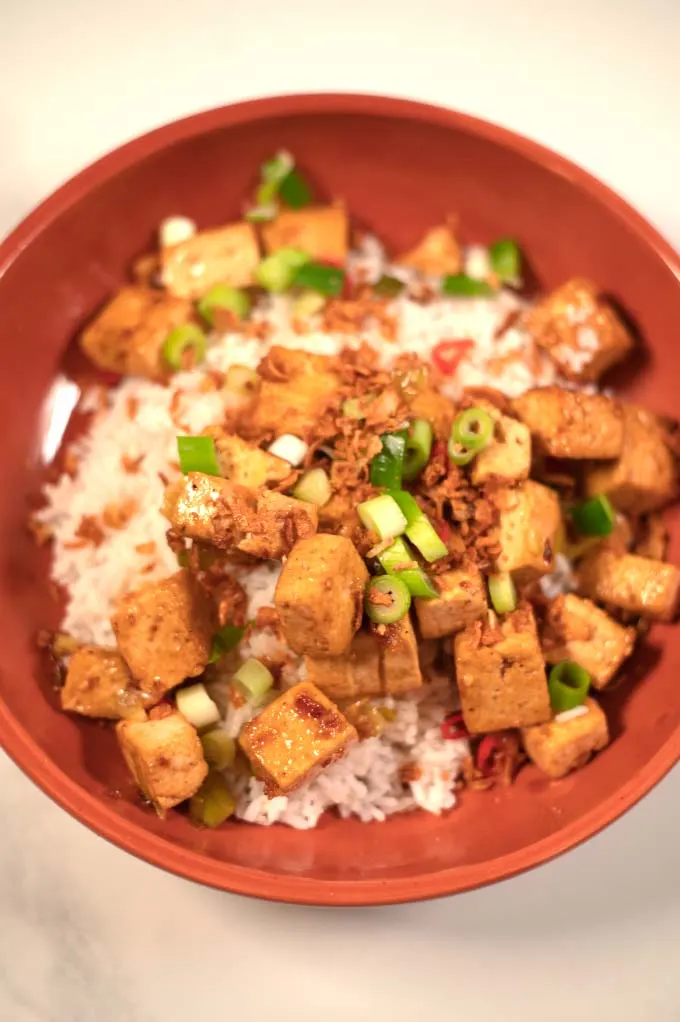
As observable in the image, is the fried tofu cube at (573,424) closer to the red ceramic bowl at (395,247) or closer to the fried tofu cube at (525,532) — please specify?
the fried tofu cube at (525,532)

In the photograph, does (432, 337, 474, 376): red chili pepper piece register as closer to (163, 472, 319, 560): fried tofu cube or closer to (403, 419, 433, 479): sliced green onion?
(403, 419, 433, 479): sliced green onion

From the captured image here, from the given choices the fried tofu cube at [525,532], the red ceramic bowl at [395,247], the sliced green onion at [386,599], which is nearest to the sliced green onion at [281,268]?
the red ceramic bowl at [395,247]

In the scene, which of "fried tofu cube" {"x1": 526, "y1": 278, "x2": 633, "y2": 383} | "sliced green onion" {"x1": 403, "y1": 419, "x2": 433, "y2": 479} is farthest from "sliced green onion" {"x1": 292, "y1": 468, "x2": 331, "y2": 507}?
"fried tofu cube" {"x1": 526, "y1": 278, "x2": 633, "y2": 383}

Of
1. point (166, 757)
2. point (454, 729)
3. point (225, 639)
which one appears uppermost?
point (454, 729)

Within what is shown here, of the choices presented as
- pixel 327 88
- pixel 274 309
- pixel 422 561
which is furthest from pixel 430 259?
pixel 422 561

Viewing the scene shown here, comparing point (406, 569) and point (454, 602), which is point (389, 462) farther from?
point (454, 602)

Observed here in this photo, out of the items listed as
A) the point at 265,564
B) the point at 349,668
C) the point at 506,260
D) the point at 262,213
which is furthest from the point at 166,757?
the point at 506,260
